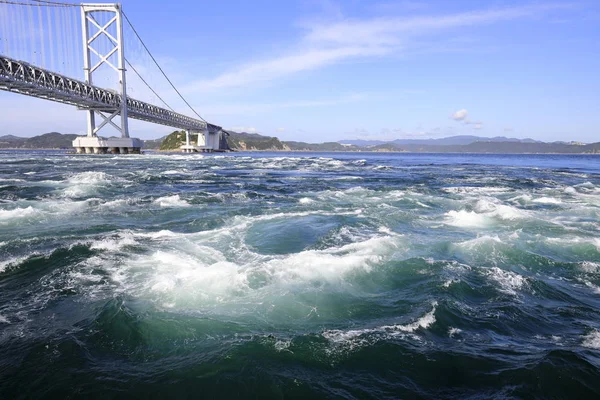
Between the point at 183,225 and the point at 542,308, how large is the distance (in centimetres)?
828

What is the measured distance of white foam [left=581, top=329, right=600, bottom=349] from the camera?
4094 mm

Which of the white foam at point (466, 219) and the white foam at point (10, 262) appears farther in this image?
the white foam at point (466, 219)

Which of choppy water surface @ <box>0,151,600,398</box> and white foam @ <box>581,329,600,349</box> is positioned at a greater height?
choppy water surface @ <box>0,151,600,398</box>

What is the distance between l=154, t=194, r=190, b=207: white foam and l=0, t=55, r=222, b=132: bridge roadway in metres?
32.4

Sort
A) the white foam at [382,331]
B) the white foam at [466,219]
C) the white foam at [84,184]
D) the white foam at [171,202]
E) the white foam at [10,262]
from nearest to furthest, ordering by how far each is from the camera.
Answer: the white foam at [382,331] < the white foam at [10,262] < the white foam at [466,219] < the white foam at [171,202] < the white foam at [84,184]

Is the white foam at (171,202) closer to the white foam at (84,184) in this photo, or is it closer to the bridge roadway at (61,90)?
the white foam at (84,184)

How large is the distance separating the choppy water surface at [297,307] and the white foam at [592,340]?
0.10 ft

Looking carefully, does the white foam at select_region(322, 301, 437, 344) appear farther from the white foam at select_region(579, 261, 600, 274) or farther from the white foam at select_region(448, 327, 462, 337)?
the white foam at select_region(579, 261, 600, 274)

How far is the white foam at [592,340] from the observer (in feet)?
13.4

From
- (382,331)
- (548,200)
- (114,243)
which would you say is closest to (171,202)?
(114,243)

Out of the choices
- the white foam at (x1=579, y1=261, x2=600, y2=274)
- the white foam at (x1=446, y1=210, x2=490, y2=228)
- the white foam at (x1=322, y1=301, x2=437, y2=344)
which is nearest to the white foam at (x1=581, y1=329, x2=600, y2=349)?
the white foam at (x1=322, y1=301, x2=437, y2=344)

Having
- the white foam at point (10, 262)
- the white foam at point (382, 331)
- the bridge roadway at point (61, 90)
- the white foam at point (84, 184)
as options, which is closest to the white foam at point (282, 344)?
the white foam at point (382, 331)

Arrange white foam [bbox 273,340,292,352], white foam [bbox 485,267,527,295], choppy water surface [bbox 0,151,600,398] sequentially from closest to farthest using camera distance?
choppy water surface [bbox 0,151,600,398], white foam [bbox 273,340,292,352], white foam [bbox 485,267,527,295]

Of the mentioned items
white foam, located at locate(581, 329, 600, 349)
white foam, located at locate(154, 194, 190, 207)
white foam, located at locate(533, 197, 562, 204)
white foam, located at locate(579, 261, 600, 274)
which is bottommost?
white foam, located at locate(581, 329, 600, 349)
